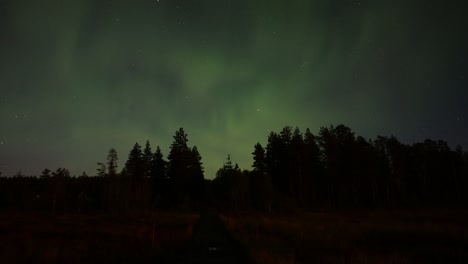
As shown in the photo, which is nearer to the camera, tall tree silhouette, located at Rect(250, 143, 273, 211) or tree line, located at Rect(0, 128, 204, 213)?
tall tree silhouette, located at Rect(250, 143, 273, 211)

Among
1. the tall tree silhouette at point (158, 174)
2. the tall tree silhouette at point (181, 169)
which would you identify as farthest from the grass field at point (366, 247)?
the tall tree silhouette at point (158, 174)

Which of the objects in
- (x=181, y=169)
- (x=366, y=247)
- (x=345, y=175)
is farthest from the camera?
(x=181, y=169)

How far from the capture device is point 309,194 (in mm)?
70312

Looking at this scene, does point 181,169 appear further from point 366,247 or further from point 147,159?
point 366,247

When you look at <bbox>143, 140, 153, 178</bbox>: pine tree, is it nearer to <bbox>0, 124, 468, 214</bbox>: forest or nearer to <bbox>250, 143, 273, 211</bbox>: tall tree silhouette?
<bbox>0, 124, 468, 214</bbox>: forest

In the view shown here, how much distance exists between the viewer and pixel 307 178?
6781 cm

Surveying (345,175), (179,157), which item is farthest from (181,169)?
(345,175)

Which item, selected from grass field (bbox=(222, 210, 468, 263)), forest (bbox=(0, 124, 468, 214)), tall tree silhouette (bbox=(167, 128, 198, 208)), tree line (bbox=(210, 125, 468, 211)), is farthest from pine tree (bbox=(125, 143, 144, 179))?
grass field (bbox=(222, 210, 468, 263))

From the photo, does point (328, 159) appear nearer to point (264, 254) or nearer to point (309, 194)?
point (309, 194)

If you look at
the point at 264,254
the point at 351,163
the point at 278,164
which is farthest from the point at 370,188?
the point at 264,254

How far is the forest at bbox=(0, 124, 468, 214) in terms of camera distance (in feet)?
215

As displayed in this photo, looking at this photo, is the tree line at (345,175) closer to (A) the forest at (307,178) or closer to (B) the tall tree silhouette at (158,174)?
(A) the forest at (307,178)

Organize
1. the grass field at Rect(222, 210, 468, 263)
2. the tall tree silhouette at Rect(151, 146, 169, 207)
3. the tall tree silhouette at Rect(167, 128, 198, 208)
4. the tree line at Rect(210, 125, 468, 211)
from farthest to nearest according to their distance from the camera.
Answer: the tall tree silhouette at Rect(151, 146, 169, 207) < the tall tree silhouette at Rect(167, 128, 198, 208) < the tree line at Rect(210, 125, 468, 211) < the grass field at Rect(222, 210, 468, 263)

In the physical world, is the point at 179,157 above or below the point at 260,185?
above
